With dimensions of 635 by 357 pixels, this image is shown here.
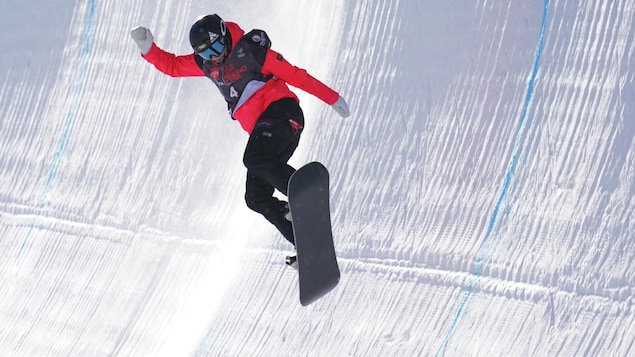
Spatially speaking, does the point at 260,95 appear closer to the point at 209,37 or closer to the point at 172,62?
the point at 209,37

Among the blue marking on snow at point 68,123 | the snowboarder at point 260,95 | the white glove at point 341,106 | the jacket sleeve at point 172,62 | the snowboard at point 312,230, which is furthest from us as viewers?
the blue marking on snow at point 68,123

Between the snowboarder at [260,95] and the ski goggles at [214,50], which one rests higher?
the ski goggles at [214,50]

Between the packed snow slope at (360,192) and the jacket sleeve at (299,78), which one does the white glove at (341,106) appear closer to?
the jacket sleeve at (299,78)

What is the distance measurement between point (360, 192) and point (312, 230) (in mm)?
831

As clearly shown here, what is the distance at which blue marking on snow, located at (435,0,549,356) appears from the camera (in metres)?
4.23

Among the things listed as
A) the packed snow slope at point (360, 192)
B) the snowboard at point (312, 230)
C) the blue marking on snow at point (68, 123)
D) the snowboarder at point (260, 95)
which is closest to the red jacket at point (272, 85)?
the snowboarder at point (260, 95)

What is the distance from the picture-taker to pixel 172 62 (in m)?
4.39

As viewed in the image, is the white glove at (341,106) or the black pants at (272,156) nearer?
the black pants at (272,156)

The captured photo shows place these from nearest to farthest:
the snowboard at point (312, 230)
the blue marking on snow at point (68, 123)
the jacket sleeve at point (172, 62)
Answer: the snowboard at point (312, 230) < the jacket sleeve at point (172, 62) < the blue marking on snow at point (68, 123)

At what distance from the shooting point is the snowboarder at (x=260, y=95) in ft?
13.6

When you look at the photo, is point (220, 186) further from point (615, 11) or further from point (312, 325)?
point (615, 11)

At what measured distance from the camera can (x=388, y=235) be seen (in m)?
4.73

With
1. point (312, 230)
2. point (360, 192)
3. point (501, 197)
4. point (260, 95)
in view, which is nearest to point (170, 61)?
point (260, 95)

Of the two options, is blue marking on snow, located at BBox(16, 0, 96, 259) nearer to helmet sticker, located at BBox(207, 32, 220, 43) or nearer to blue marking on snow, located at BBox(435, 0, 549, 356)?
helmet sticker, located at BBox(207, 32, 220, 43)
